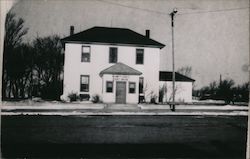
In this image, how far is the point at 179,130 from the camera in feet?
22.1

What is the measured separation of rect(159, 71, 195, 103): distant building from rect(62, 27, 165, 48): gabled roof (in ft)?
2.22

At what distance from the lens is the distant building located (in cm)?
646

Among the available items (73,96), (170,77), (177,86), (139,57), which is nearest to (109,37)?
(139,57)

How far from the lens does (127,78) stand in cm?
758

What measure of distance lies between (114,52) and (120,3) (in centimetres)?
192

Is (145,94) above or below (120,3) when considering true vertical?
below

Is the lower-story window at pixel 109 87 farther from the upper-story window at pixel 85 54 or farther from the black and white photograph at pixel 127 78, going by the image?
the upper-story window at pixel 85 54

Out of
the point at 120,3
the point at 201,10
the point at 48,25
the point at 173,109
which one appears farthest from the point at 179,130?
the point at 48,25

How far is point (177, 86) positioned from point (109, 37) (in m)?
1.87

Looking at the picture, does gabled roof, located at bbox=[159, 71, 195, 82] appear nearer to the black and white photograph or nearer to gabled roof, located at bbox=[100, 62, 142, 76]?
the black and white photograph

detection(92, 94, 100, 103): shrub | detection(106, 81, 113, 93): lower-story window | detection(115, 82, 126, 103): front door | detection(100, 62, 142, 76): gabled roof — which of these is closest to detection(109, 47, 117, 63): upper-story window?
detection(100, 62, 142, 76): gabled roof

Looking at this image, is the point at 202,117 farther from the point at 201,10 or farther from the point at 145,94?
the point at 201,10

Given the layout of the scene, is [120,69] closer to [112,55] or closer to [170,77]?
[112,55]

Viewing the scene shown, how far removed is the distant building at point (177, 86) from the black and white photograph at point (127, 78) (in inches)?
0.9
